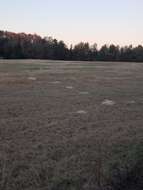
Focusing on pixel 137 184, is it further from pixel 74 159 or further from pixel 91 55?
pixel 91 55

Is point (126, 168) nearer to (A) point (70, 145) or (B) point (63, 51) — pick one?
(A) point (70, 145)

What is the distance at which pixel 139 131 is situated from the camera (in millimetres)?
8758

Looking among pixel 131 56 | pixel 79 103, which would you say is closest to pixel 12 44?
pixel 131 56

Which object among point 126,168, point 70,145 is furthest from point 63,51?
point 126,168

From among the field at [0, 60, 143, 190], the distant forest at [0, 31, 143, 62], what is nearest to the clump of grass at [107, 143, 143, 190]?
→ the field at [0, 60, 143, 190]

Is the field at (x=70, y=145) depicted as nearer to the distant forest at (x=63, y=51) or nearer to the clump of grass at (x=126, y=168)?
the clump of grass at (x=126, y=168)

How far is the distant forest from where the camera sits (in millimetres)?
63594

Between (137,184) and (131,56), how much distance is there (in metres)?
65.4

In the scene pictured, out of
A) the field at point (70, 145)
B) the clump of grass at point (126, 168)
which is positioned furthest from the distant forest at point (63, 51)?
the clump of grass at point (126, 168)

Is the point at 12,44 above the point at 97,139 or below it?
above

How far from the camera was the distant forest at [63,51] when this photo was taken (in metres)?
63.6

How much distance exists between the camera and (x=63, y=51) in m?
69.8

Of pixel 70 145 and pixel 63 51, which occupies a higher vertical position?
pixel 63 51

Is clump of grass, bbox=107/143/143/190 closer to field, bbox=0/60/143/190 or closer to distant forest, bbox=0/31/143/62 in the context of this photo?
field, bbox=0/60/143/190
